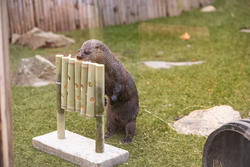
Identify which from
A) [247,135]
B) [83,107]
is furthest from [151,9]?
[247,135]

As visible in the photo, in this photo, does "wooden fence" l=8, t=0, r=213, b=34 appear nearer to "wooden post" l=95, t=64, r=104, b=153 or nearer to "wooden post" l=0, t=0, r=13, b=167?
"wooden post" l=95, t=64, r=104, b=153

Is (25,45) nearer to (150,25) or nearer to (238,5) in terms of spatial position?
(150,25)

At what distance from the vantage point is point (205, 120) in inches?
206

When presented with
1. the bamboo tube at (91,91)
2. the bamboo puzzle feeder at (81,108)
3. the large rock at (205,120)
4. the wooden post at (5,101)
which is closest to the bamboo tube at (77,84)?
the bamboo puzzle feeder at (81,108)

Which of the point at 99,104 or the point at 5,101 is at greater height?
the point at 5,101

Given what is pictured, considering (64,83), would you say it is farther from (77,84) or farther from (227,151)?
(227,151)

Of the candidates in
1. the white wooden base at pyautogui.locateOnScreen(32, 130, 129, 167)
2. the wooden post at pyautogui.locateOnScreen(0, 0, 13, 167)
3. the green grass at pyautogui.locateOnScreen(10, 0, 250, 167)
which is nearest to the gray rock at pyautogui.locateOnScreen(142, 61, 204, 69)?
the green grass at pyautogui.locateOnScreen(10, 0, 250, 167)

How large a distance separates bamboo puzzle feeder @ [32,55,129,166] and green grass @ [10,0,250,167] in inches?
5.1

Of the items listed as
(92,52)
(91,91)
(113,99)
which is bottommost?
(113,99)

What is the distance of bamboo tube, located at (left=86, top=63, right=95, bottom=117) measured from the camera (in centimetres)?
395

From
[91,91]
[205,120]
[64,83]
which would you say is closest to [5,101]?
[91,91]

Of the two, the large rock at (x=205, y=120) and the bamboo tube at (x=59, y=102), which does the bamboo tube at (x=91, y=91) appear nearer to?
the bamboo tube at (x=59, y=102)

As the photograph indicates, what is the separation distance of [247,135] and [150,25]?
246 inches

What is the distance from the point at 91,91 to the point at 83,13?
5.20 meters
